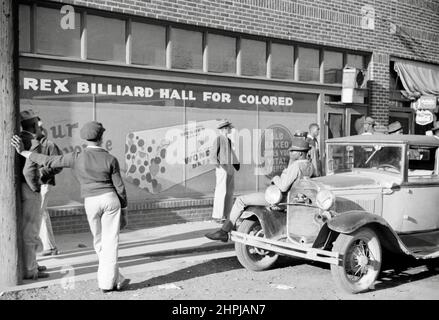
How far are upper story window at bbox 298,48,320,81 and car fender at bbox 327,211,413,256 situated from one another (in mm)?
6209

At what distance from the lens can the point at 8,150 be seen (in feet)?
19.5

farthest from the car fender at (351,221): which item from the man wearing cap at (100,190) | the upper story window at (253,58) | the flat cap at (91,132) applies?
the upper story window at (253,58)

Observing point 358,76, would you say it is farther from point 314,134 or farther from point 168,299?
→ point 168,299

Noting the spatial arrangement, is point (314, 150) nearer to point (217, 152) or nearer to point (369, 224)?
point (217, 152)

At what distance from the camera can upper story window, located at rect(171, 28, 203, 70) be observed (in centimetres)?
1015

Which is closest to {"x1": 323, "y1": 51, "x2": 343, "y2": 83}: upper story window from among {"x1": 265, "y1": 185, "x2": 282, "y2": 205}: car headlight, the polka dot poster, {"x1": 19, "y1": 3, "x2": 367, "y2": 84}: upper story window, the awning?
{"x1": 19, "y1": 3, "x2": 367, "y2": 84}: upper story window

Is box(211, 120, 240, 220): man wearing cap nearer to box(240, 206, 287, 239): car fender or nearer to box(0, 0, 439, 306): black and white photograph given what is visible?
box(0, 0, 439, 306): black and white photograph

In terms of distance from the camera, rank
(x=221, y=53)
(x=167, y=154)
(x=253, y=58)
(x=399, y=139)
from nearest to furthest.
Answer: (x=399, y=139) < (x=167, y=154) < (x=221, y=53) < (x=253, y=58)

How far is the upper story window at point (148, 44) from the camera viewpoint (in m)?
9.67

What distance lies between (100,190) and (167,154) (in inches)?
172

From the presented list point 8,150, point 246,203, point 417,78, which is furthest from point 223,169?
point 417,78

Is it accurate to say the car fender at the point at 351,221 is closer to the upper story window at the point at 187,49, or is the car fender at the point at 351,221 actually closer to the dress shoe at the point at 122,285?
the dress shoe at the point at 122,285

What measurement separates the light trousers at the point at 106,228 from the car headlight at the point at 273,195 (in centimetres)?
191

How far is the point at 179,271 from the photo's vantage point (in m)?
7.04
